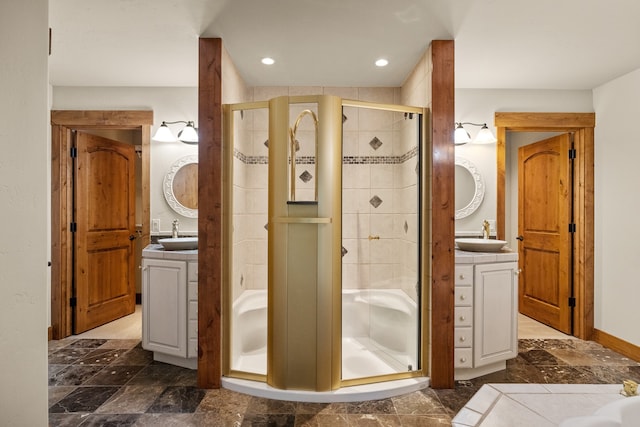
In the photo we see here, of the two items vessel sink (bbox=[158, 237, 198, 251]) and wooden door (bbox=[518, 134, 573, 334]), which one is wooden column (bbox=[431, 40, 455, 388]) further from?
wooden door (bbox=[518, 134, 573, 334])

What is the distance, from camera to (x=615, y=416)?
1.09 meters

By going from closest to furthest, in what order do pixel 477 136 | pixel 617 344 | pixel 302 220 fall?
pixel 302 220 < pixel 617 344 < pixel 477 136

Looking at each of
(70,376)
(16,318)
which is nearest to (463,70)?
(16,318)

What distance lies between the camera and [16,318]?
125 cm

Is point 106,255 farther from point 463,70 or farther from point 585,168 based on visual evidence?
point 585,168

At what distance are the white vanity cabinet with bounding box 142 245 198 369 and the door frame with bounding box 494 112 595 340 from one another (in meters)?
2.77

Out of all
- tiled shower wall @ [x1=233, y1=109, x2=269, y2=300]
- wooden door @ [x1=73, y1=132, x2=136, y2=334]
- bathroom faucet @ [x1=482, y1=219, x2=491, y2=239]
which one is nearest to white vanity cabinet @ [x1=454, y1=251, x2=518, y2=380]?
bathroom faucet @ [x1=482, y1=219, x2=491, y2=239]

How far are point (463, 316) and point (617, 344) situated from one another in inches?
68.0

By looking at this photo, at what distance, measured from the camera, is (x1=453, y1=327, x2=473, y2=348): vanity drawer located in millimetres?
2688

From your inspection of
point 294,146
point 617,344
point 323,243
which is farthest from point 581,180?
point 294,146

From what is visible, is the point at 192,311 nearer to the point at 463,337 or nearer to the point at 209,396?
the point at 209,396

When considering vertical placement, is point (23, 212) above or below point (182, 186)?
below

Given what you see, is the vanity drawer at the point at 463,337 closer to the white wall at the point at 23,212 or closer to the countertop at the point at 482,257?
the countertop at the point at 482,257

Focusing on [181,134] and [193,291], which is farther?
[181,134]
